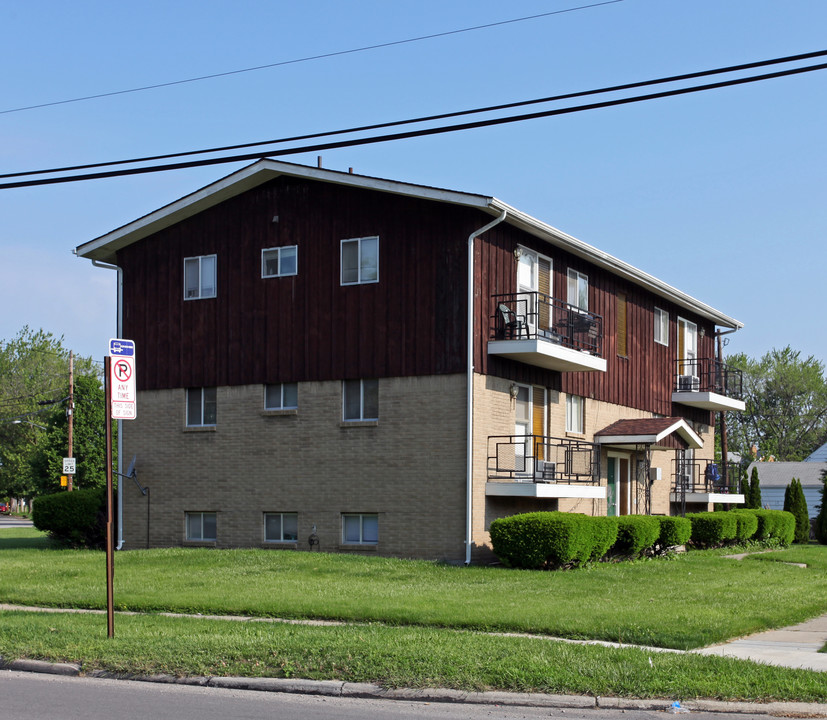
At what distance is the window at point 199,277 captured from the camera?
25.6 meters

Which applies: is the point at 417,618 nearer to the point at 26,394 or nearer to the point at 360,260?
the point at 360,260

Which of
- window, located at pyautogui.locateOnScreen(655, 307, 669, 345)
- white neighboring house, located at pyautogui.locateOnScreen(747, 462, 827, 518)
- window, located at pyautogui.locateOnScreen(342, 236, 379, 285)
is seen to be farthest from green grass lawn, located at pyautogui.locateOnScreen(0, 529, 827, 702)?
white neighboring house, located at pyautogui.locateOnScreen(747, 462, 827, 518)

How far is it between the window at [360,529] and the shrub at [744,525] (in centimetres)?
1200

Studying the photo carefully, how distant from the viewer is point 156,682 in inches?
412

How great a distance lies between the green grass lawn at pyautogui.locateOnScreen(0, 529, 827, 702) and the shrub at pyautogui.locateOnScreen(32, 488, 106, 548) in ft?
7.55

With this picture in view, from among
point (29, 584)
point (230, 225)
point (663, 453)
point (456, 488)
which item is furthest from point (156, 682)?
point (663, 453)

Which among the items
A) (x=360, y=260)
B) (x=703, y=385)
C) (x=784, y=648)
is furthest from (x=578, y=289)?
(x=784, y=648)

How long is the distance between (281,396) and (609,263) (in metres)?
9.16

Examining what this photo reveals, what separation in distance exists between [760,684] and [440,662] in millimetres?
2952

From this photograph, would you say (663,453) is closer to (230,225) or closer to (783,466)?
(230,225)

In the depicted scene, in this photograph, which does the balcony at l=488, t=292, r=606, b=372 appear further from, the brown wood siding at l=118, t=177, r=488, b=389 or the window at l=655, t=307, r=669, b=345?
the window at l=655, t=307, r=669, b=345

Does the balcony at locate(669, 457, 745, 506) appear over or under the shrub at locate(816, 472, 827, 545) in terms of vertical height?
over

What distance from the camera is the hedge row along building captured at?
880 inches

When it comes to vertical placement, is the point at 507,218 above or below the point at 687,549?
above
